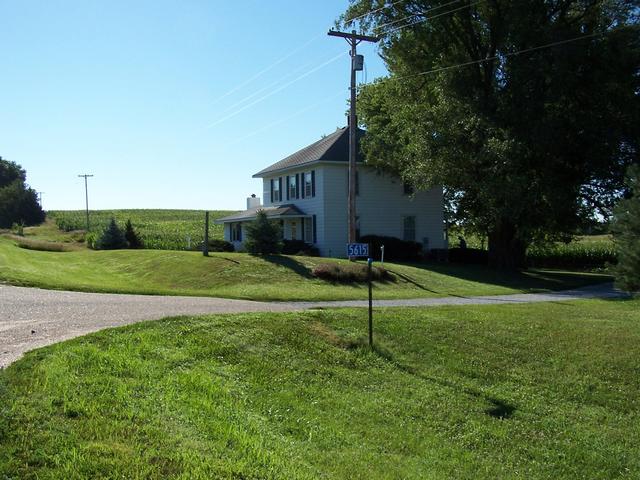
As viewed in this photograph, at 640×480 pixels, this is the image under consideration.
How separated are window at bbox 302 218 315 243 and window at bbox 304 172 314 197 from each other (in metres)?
1.57

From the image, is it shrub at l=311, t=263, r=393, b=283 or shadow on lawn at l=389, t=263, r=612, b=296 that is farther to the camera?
shadow on lawn at l=389, t=263, r=612, b=296

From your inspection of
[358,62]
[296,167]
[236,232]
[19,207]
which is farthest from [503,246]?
[19,207]

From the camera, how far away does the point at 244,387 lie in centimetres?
845

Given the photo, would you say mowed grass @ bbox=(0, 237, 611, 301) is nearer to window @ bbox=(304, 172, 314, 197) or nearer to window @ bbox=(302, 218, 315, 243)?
window @ bbox=(302, 218, 315, 243)

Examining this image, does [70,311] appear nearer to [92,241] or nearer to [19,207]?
[92,241]

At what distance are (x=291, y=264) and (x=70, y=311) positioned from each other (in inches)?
524

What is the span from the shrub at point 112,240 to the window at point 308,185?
14.4m

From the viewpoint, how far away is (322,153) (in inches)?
1415

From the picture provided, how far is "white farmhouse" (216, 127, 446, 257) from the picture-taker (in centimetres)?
3556

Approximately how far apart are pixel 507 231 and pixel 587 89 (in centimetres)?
888

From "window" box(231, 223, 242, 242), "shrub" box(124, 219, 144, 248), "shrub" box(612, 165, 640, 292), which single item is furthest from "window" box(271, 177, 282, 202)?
"shrub" box(612, 165, 640, 292)

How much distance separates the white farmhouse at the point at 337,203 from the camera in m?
35.6

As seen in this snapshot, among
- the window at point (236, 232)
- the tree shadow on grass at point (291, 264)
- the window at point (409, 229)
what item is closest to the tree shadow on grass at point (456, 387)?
the tree shadow on grass at point (291, 264)

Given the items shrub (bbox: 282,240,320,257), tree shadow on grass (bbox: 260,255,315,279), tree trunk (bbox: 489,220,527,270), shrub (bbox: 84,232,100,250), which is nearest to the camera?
tree shadow on grass (bbox: 260,255,315,279)
